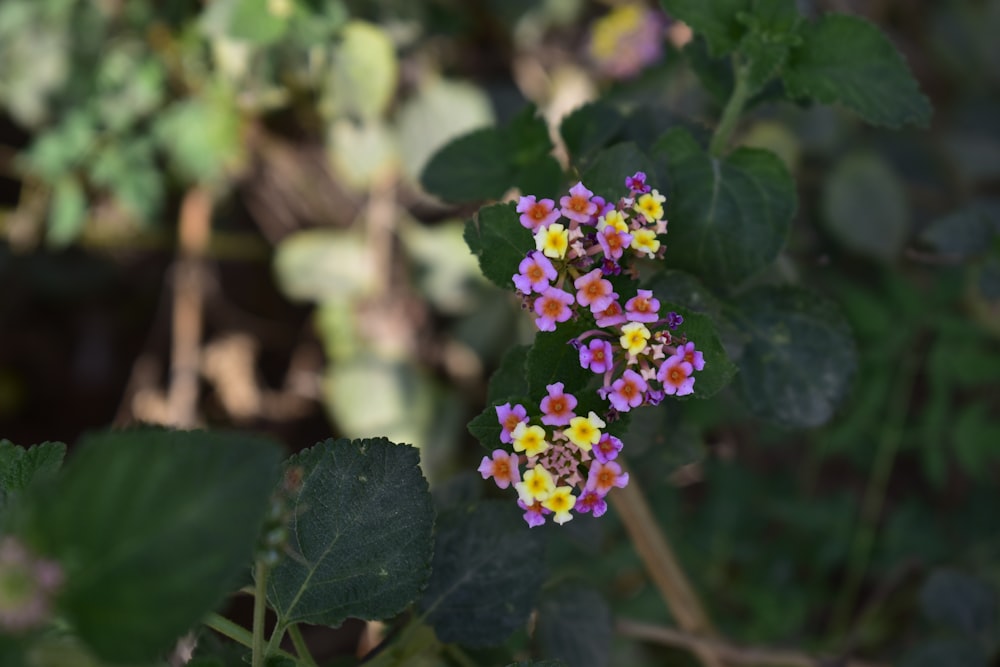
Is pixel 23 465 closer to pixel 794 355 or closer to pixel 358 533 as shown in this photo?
pixel 358 533

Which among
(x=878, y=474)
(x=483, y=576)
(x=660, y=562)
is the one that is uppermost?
(x=483, y=576)

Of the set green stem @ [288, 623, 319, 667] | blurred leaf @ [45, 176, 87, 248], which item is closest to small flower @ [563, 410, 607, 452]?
green stem @ [288, 623, 319, 667]

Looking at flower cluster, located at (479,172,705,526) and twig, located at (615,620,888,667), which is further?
twig, located at (615,620,888,667)

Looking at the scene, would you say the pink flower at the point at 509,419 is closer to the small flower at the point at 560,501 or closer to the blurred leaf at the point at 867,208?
the small flower at the point at 560,501

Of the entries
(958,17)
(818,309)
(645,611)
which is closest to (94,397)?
(645,611)

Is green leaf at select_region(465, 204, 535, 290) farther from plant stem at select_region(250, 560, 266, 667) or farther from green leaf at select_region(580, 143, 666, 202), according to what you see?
plant stem at select_region(250, 560, 266, 667)

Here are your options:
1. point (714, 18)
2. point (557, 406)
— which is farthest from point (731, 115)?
point (557, 406)

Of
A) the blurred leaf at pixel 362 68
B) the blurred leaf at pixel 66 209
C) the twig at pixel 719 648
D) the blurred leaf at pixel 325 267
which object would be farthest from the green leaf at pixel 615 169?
the blurred leaf at pixel 66 209
